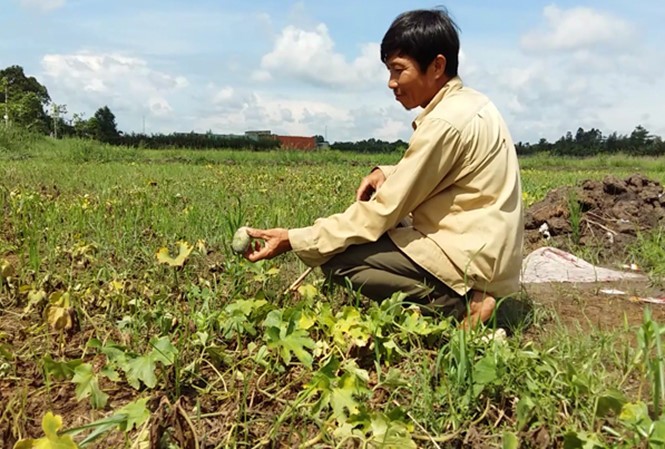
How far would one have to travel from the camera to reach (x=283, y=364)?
78.5 inches

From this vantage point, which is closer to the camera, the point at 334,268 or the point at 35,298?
the point at 35,298

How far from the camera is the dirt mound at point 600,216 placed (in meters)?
4.38

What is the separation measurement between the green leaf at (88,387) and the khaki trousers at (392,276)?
3.47ft

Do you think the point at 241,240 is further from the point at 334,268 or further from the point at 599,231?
the point at 599,231

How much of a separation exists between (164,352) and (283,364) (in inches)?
16.0

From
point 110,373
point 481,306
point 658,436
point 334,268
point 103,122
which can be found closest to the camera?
point 658,436

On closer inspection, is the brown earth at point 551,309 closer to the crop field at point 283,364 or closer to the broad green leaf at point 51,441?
the crop field at point 283,364

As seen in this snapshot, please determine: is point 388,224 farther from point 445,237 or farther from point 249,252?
point 249,252

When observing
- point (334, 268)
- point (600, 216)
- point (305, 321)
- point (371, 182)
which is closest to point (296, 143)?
point (600, 216)

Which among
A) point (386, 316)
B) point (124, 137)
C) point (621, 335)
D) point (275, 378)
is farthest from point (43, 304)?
point (124, 137)

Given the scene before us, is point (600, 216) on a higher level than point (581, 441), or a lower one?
higher

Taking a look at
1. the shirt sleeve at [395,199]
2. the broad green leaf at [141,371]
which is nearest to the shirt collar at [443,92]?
the shirt sleeve at [395,199]

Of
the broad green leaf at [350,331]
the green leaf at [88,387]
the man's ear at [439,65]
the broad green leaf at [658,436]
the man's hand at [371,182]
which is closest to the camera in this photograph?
the broad green leaf at [658,436]

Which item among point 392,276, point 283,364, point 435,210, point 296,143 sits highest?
point 296,143
